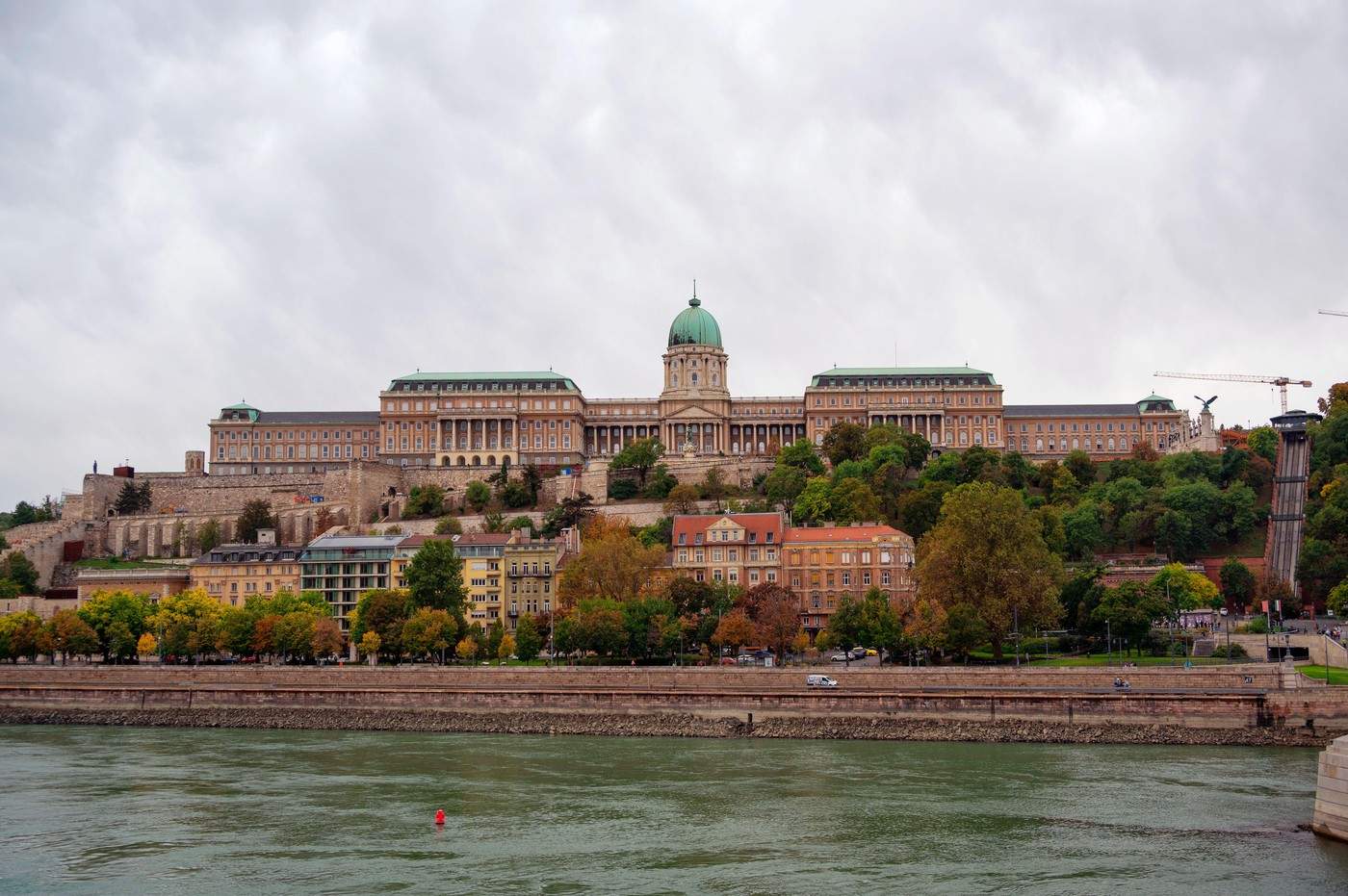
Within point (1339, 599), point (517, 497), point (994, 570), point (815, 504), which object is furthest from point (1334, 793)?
point (517, 497)

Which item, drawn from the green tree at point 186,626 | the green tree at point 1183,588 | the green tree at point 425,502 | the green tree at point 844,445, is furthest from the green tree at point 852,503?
the green tree at point 186,626

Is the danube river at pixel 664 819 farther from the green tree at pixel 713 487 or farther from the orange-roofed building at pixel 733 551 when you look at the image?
the green tree at pixel 713 487

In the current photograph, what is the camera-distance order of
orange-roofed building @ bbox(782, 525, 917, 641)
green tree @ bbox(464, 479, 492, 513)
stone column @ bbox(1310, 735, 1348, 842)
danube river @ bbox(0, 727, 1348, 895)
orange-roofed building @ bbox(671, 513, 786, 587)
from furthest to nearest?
green tree @ bbox(464, 479, 492, 513) → orange-roofed building @ bbox(671, 513, 786, 587) → orange-roofed building @ bbox(782, 525, 917, 641) → danube river @ bbox(0, 727, 1348, 895) → stone column @ bbox(1310, 735, 1348, 842)

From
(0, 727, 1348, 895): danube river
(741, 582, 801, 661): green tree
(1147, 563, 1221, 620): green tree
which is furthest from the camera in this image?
(1147, 563, 1221, 620): green tree

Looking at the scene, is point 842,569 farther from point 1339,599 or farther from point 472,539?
point 1339,599

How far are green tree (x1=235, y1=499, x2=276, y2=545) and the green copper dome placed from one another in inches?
1689

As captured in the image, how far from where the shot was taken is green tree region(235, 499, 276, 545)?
107 metres

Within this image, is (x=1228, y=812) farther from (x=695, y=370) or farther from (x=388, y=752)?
(x=695, y=370)

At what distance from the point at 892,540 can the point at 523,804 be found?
39967 millimetres

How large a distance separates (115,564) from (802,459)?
5178 centimetres

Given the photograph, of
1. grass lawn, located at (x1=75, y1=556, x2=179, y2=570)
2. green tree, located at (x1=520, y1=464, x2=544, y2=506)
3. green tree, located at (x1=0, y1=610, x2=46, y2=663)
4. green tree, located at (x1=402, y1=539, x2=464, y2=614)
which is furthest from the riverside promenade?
green tree, located at (x1=520, y1=464, x2=544, y2=506)

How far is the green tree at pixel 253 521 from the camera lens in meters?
107

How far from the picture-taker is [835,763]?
46406 millimetres

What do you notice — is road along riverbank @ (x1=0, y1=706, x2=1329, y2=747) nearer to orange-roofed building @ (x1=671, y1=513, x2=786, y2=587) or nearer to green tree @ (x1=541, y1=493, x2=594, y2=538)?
orange-roofed building @ (x1=671, y1=513, x2=786, y2=587)
